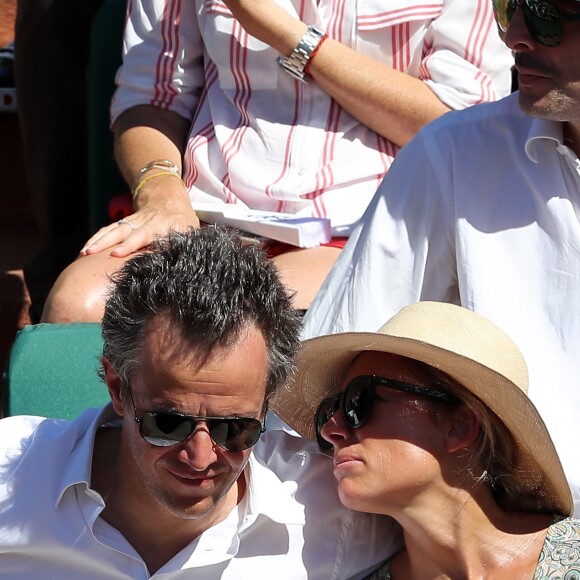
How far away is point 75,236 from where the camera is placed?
3758 millimetres

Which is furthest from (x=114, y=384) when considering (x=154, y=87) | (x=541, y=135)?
(x=154, y=87)

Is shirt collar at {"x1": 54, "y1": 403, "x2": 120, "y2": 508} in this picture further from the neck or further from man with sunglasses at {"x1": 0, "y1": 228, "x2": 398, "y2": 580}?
the neck

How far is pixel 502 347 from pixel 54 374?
996 millimetres

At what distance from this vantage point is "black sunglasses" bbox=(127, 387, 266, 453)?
1.78 metres

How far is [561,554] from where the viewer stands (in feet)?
6.27

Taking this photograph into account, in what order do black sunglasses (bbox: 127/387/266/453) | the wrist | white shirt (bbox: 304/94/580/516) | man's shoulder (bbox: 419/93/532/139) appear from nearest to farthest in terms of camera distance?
black sunglasses (bbox: 127/387/266/453), white shirt (bbox: 304/94/580/516), man's shoulder (bbox: 419/93/532/139), the wrist

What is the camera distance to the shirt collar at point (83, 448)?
1.90 m

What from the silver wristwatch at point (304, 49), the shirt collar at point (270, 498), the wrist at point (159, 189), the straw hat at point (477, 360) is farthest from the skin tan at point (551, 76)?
the wrist at point (159, 189)

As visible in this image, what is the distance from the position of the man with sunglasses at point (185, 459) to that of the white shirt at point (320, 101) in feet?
2.87

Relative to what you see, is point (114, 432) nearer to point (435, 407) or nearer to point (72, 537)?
point (72, 537)

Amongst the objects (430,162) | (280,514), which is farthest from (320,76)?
(280,514)

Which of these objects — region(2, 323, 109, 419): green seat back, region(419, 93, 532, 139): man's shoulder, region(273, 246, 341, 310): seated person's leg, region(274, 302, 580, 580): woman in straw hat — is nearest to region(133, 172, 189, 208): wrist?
region(273, 246, 341, 310): seated person's leg

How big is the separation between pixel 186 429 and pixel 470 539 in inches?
21.0

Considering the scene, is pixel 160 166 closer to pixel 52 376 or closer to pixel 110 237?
pixel 110 237
